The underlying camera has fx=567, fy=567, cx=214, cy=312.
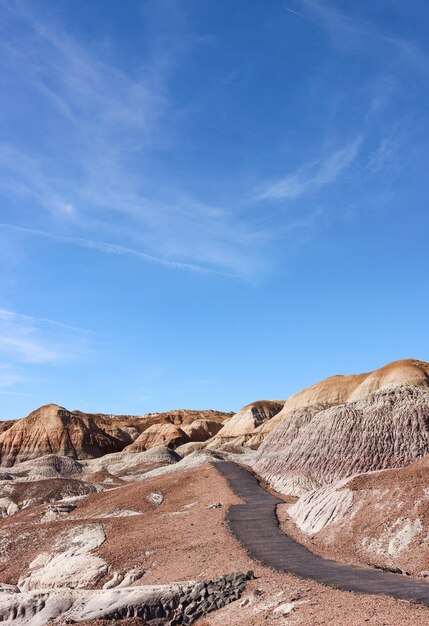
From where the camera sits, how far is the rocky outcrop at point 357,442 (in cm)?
3903

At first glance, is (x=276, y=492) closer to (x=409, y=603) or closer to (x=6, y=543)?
(x=6, y=543)

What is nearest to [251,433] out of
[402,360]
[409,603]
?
[402,360]

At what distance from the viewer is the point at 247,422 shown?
4916 inches

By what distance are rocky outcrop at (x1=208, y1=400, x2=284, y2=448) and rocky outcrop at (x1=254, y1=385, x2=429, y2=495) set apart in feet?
213

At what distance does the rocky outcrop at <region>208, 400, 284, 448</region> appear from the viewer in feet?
372

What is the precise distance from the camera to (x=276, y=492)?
41.8 metres

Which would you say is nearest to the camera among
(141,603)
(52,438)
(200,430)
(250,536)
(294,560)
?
(141,603)

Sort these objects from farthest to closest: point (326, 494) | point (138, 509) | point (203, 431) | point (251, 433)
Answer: point (203, 431), point (251, 433), point (138, 509), point (326, 494)

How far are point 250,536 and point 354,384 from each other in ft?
270

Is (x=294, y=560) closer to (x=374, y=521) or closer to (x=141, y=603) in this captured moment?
(x=374, y=521)

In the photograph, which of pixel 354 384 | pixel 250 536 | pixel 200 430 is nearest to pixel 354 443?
pixel 250 536

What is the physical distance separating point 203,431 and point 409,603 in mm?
137074

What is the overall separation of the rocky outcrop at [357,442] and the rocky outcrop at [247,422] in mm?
64831

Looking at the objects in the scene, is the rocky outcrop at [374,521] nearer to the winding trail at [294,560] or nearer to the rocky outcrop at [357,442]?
the winding trail at [294,560]
